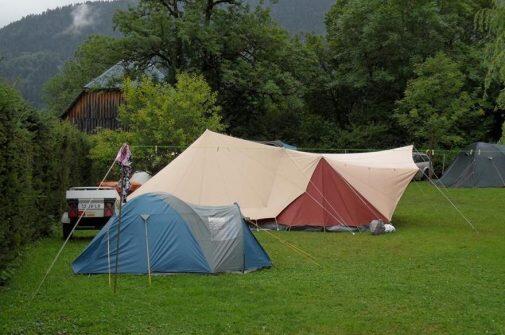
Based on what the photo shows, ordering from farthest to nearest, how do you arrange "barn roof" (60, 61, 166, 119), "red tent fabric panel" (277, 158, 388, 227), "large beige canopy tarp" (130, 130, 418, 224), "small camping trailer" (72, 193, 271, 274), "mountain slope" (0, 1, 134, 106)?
1. "mountain slope" (0, 1, 134, 106)
2. "barn roof" (60, 61, 166, 119)
3. "large beige canopy tarp" (130, 130, 418, 224)
4. "red tent fabric panel" (277, 158, 388, 227)
5. "small camping trailer" (72, 193, 271, 274)

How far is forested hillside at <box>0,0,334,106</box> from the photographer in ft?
225

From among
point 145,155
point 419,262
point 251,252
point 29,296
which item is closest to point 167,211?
point 251,252

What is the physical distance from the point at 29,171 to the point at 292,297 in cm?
525

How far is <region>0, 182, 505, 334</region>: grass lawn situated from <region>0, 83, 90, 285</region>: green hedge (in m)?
0.59

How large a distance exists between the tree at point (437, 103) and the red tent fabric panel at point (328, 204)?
15625mm

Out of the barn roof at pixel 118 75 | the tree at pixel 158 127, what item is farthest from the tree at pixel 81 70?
the tree at pixel 158 127

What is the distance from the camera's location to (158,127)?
2088 cm

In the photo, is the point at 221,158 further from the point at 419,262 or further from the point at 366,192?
the point at 419,262

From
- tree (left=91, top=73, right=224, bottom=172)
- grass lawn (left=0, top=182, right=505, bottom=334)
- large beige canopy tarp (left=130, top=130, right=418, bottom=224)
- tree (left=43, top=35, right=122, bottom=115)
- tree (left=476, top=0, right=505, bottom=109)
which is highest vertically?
tree (left=43, top=35, right=122, bottom=115)

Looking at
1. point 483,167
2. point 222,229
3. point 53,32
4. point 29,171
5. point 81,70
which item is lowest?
point 222,229

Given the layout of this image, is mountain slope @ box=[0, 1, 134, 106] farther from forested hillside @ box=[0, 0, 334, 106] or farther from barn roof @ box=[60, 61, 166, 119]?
barn roof @ box=[60, 61, 166, 119]

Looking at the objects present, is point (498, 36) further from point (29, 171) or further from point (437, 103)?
point (437, 103)

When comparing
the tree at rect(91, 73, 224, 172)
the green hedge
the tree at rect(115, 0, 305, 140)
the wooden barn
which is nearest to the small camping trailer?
the green hedge

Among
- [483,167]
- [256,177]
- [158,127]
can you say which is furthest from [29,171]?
[483,167]
